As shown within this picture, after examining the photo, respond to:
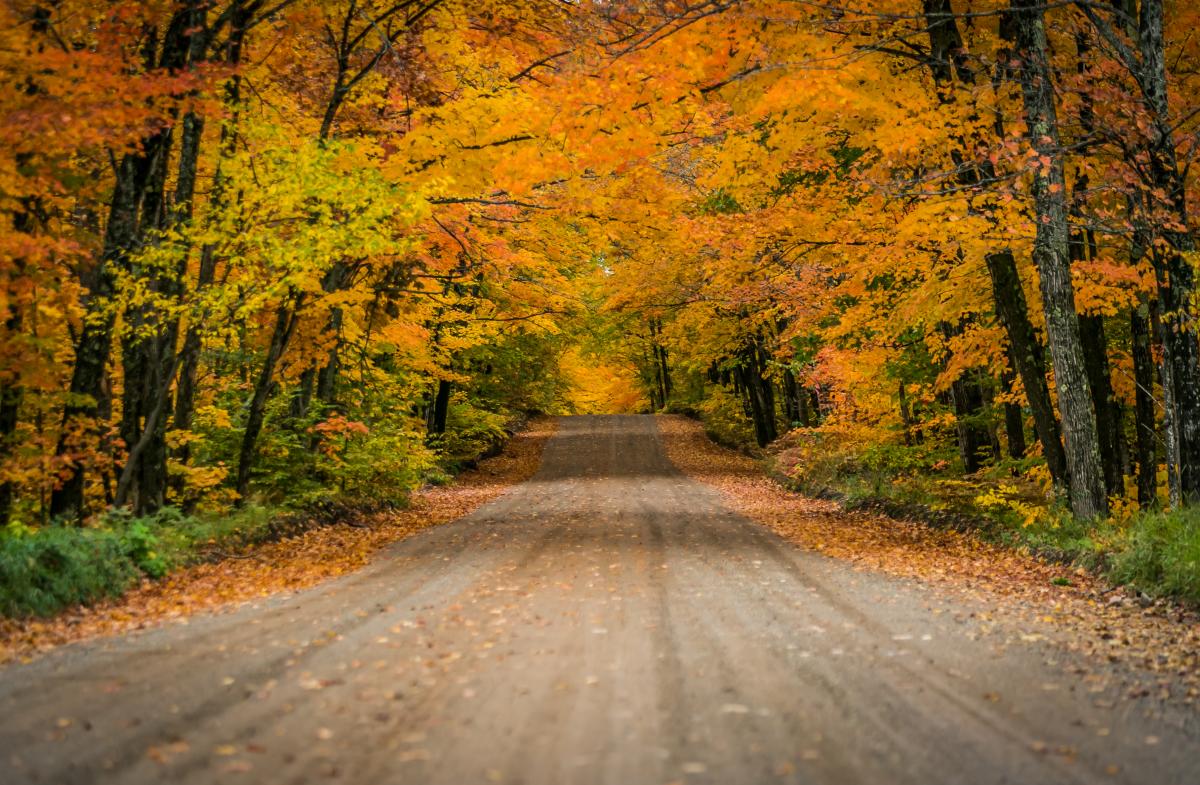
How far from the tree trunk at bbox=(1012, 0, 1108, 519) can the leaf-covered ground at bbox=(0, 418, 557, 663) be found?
9102mm

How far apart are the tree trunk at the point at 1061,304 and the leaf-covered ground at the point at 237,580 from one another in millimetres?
9102

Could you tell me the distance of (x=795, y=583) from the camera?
29.3 feet

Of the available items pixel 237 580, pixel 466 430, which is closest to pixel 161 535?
pixel 237 580

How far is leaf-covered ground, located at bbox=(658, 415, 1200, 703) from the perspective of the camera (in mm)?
5961

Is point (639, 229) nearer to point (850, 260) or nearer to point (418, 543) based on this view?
point (850, 260)

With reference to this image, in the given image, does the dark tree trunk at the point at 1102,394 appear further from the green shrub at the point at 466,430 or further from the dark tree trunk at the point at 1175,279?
the green shrub at the point at 466,430

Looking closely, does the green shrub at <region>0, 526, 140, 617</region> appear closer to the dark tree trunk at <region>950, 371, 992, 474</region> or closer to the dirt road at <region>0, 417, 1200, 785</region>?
the dirt road at <region>0, 417, 1200, 785</region>

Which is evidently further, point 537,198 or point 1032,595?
point 537,198

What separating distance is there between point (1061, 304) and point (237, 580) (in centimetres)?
1040

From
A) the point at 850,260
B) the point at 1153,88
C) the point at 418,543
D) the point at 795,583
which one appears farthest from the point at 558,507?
the point at 1153,88

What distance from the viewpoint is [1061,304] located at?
35.4 ft

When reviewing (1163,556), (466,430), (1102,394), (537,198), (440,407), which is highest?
(537,198)

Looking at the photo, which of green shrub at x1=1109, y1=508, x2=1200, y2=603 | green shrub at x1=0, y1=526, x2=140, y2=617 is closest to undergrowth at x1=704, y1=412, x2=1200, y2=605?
green shrub at x1=1109, y1=508, x2=1200, y2=603

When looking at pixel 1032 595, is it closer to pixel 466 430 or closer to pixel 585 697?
pixel 585 697
